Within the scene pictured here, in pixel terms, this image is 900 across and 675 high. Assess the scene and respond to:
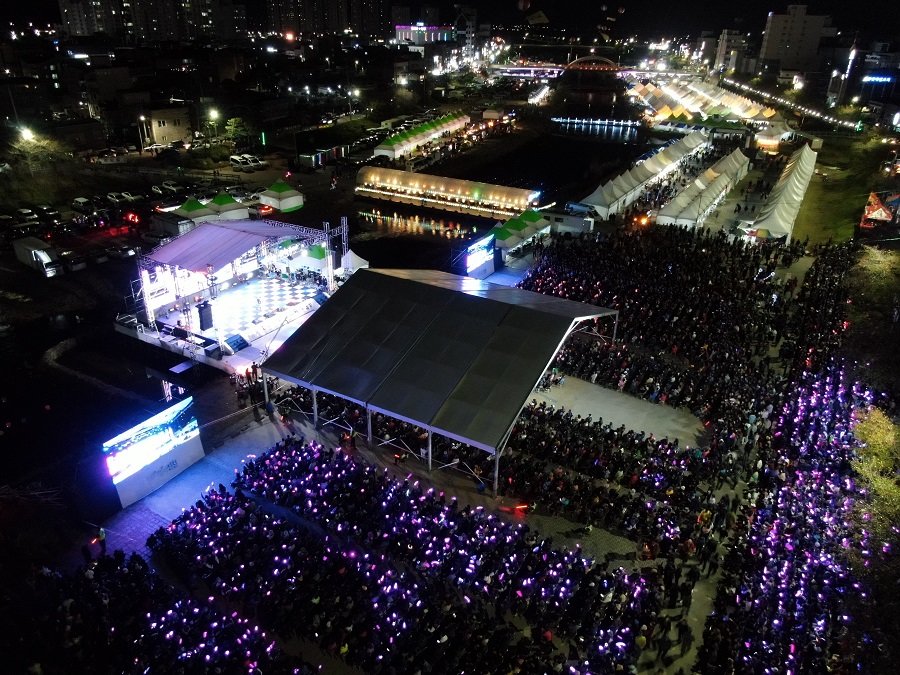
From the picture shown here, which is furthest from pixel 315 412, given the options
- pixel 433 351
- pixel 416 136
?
pixel 416 136

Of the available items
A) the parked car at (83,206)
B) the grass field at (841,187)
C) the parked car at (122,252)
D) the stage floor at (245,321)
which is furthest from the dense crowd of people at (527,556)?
the parked car at (83,206)

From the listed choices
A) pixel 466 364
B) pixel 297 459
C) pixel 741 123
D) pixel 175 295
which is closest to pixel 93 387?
pixel 175 295

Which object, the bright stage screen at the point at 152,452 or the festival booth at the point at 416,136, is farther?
the festival booth at the point at 416,136

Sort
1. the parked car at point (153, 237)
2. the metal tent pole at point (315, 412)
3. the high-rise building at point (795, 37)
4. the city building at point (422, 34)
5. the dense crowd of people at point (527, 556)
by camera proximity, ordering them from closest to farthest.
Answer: the dense crowd of people at point (527, 556)
the metal tent pole at point (315, 412)
the parked car at point (153, 237)
the high-rise building at point (795, 37)
the city building at point (422, 34)

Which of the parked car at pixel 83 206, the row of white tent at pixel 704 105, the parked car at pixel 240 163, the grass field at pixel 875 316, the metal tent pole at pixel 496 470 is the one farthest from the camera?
the row of white tent at pixel 704 105

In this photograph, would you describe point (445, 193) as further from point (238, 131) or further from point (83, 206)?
point (238, 131)

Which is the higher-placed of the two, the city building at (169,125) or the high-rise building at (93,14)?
the high-rise building at (93,14)

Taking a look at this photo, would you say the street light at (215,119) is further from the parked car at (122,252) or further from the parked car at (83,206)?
the parked car at (122,252)
